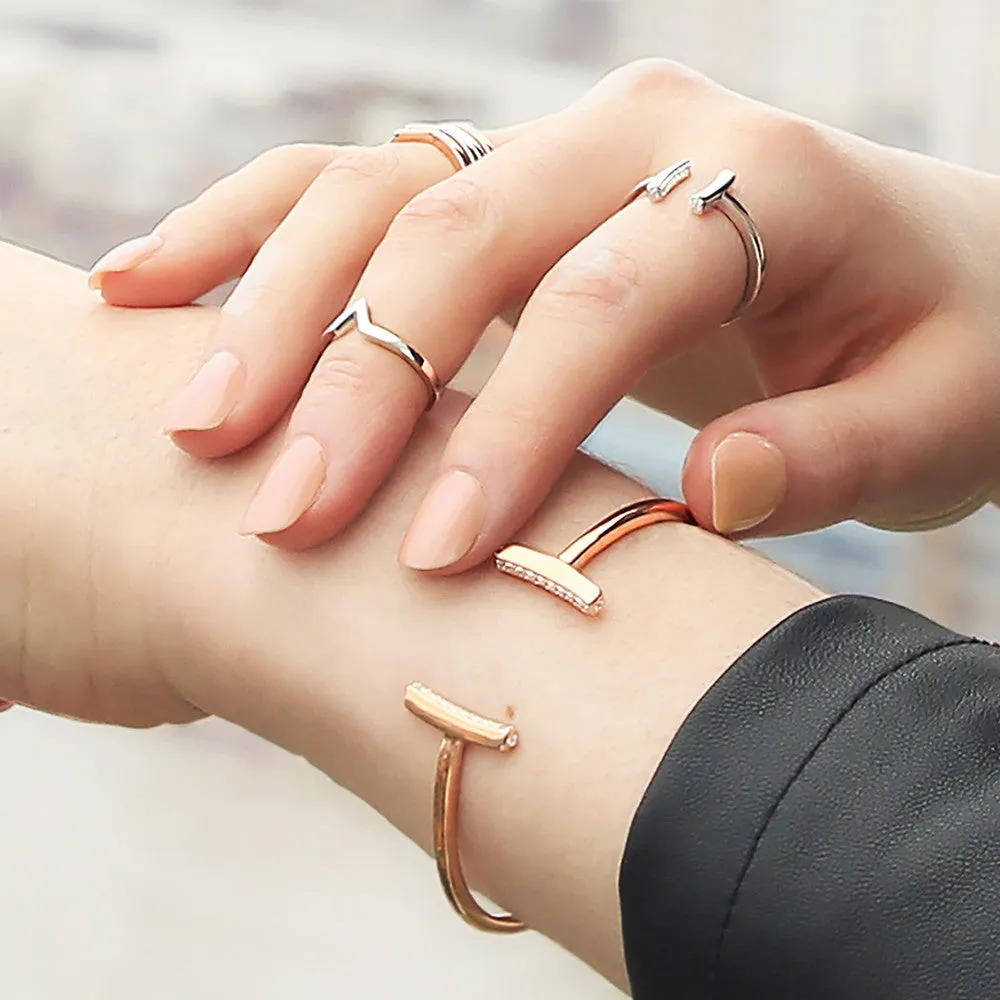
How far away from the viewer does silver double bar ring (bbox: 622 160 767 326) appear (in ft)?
1.87

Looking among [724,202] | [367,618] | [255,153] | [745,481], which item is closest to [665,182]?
[724,202]

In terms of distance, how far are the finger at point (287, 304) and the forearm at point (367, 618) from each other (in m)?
0.02

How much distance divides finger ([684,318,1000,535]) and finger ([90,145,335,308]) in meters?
0.23

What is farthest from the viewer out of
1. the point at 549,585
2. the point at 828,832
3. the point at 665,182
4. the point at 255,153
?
the point at 255,153

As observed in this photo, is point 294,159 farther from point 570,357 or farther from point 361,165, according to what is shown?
point 570,357

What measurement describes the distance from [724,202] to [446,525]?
208mm

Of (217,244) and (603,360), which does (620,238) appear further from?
(217,244)

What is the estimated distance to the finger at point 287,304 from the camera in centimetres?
51

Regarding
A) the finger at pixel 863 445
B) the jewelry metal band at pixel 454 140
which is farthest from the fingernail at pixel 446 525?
the jewelry metal band at pixel 454 140

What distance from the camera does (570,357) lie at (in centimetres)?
51

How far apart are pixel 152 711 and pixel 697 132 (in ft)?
1.17

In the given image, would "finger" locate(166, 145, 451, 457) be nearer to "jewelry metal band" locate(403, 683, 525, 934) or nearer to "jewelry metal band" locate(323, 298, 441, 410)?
"jewelry metal band" locate(323, 298, 441, 410)

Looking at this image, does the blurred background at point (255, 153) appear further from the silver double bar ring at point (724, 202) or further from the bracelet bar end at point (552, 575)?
the bracelet bar end at point (552, 575)

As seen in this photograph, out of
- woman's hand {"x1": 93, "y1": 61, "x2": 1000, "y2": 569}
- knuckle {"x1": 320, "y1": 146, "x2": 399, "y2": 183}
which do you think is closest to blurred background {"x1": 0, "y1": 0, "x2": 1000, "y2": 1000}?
woman's hand {"x1": 93, "y1": 61, "x2": 1000, "y2": 569}
